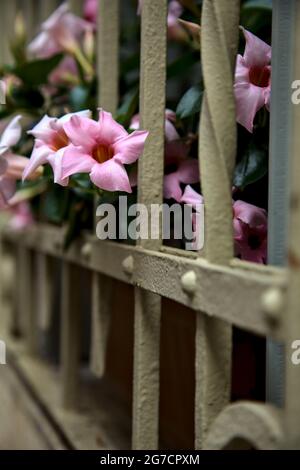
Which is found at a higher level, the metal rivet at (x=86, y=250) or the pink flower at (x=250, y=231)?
the pink flower at (x=250, y=231)

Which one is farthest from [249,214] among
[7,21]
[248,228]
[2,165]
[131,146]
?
[7,21]

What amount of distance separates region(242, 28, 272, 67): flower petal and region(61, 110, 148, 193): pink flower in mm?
116

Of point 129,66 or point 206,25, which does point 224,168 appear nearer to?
point 206,25

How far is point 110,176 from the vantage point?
557 millimetres

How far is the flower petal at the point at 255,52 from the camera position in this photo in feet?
1.85

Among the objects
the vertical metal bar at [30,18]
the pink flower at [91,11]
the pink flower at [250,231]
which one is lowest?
the pink flower at [250,231]

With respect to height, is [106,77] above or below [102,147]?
above

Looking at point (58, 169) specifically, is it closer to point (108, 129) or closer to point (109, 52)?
point (108, 129)

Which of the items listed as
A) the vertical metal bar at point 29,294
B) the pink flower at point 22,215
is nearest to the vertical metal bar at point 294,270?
the pink flower at point 22,215

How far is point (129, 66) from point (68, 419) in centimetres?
53

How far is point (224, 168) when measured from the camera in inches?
19.1

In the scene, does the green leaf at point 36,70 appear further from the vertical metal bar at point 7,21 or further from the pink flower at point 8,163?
the vertical metal bar at point 7,21

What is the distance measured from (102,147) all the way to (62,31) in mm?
506
